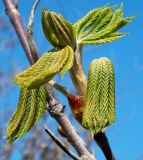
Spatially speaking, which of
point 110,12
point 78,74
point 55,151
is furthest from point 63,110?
point 55,151

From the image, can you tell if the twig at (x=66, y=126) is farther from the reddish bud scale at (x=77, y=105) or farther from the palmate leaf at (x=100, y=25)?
the palmate leaf at (x=100, y=25)

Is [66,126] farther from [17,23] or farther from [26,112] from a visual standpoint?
[17,23]

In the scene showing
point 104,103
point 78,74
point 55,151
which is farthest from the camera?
point 55,151

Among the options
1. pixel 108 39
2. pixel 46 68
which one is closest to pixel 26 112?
pixel 46 68

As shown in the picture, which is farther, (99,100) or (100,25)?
(100,25)

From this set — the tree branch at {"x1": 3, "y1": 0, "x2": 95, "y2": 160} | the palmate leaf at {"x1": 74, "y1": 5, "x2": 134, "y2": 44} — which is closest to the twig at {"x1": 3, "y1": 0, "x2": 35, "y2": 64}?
the tree branch at {"x1": 3, "y1": 0, "x2": 95, "y2": 160}

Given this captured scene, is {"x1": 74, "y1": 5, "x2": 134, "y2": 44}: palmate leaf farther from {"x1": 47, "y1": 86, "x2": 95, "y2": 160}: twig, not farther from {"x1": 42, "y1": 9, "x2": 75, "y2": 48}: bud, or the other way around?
{"x1": 47, "y1": 86, "x2": 95, "y2": 160}: twig

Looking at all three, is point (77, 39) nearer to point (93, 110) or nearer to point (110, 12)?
point (110, 12)

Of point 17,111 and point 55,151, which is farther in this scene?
point 55,151
